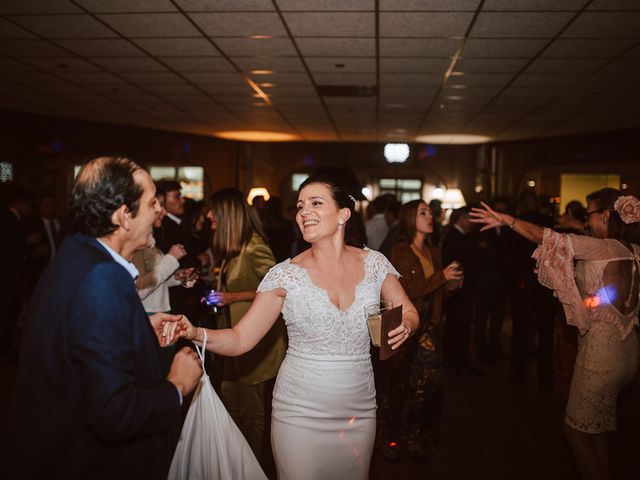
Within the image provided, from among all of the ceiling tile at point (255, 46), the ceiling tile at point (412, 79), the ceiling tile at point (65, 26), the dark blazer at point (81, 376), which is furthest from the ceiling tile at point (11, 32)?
the dark blazer at point (81, 376)

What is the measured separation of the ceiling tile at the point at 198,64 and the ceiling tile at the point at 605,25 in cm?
356

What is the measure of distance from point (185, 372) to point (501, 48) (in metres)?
5.03

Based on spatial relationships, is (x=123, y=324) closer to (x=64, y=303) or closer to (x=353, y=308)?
(x=64, y=303)

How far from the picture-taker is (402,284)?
3.51 m

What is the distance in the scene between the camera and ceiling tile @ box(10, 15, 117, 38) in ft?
16.0

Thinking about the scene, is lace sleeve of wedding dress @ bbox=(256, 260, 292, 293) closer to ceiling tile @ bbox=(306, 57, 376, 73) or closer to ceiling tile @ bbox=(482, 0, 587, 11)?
ceiling tile @ bbox=(482, 0, 587, 11)

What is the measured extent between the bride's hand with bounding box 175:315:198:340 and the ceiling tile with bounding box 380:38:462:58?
166 inches

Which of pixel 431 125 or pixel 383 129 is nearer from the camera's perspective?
pixel 431 125

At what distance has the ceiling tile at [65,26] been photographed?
4.86 m

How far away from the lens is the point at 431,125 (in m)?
10.4

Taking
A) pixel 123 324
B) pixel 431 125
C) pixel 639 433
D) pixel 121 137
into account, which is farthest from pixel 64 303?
pixel 121 137

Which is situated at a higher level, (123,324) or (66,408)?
(123,324)

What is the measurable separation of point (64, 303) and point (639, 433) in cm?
433

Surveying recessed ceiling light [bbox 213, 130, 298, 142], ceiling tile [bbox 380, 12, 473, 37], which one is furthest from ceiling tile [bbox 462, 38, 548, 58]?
recessed ceiling light [bbox 213, 130, 298, 142]
